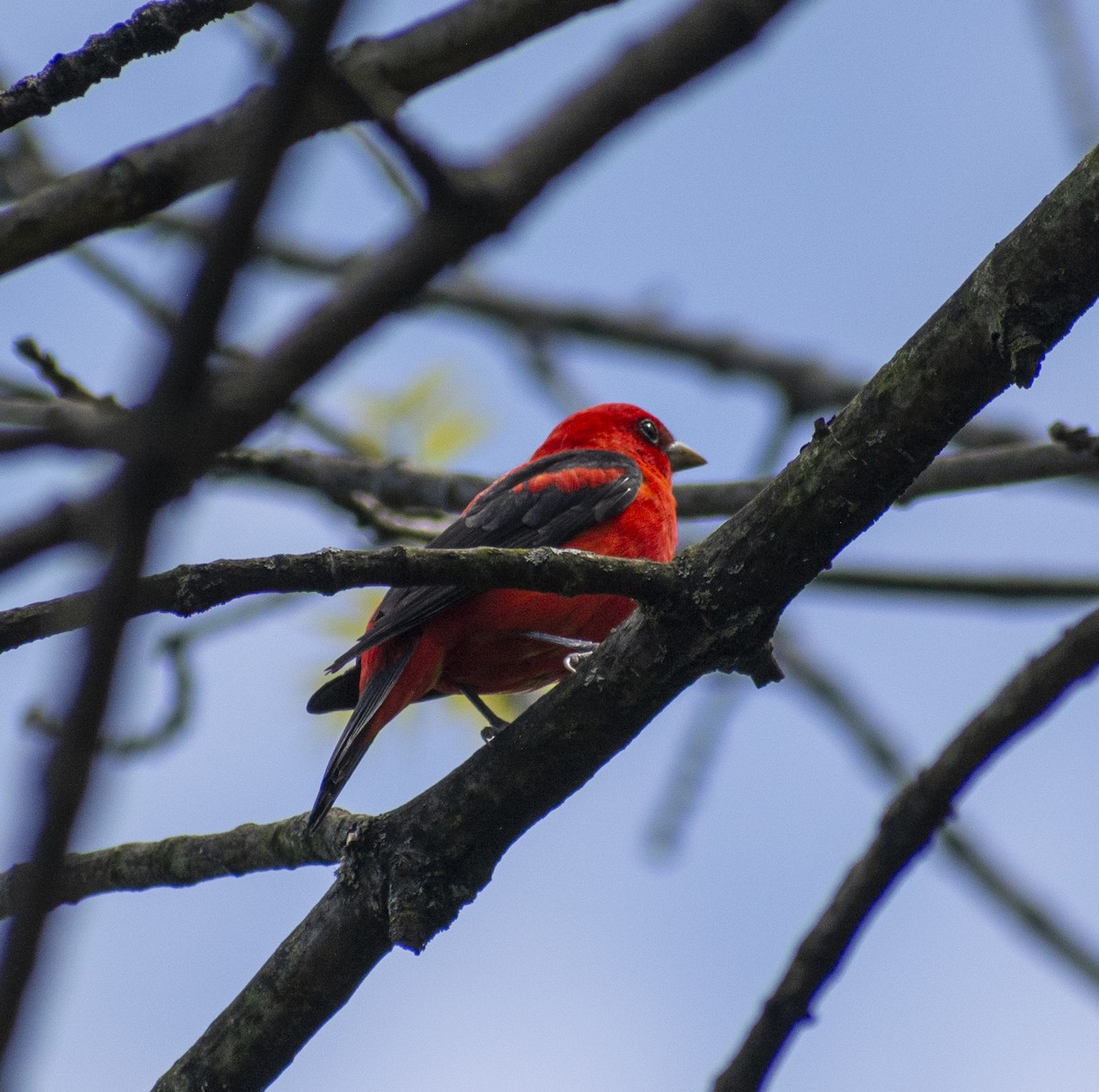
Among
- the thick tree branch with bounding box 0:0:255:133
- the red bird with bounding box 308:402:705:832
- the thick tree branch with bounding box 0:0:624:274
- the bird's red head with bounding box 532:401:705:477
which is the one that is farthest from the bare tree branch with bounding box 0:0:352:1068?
the bird's red head with bounding box 532:401:705:477

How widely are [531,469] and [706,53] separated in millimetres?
4105

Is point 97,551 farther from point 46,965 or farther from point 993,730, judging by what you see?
point 993,730

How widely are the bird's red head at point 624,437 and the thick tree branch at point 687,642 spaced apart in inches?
142

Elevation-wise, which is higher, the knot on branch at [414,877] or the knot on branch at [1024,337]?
the knot on branch at [414,877]

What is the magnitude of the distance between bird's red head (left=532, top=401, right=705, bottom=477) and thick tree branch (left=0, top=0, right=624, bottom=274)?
3599 mm

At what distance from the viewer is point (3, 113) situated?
8.73 ft

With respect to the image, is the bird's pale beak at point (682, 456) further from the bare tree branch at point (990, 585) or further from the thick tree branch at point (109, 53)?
the thick tree branch at point (109, 53)

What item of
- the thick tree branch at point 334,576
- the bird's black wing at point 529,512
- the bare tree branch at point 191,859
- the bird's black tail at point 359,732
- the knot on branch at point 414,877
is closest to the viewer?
the thick tree branch at point 334,576

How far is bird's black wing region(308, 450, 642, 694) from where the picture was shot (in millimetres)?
5496

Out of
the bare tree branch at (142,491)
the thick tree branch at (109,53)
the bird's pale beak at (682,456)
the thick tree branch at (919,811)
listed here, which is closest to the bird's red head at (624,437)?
the bird's pale beak at (682,456)

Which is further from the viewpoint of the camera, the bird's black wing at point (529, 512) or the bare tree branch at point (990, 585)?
the bird's black wing at point (529, 512)

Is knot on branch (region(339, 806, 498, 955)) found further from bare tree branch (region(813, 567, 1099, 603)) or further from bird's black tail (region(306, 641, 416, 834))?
bare tree branch (region(813, 567, 1099, 603))

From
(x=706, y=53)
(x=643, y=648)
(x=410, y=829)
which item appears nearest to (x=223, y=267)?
(x=706, y=53)

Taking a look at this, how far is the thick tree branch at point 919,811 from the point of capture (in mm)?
3686
